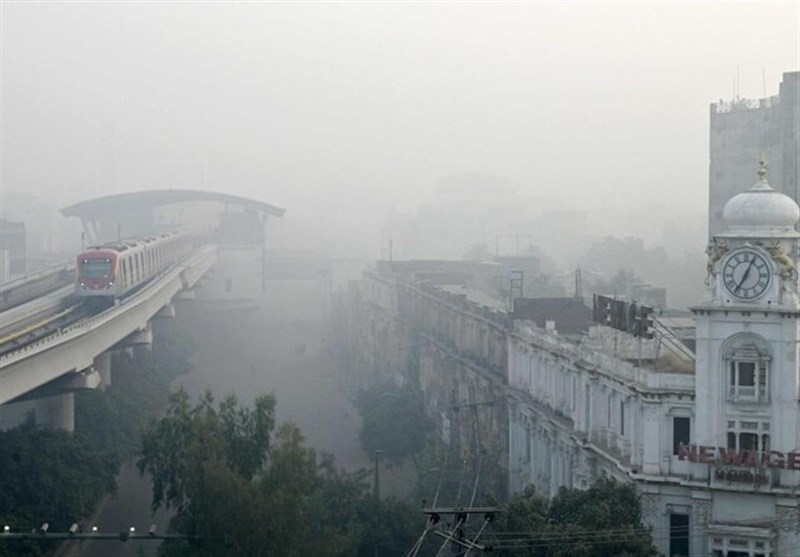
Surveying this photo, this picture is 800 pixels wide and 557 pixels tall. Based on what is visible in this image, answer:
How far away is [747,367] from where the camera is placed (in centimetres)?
2069

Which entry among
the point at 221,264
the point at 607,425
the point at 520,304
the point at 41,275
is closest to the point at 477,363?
the point at 520,304

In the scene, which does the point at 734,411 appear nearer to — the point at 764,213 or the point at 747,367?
the point at 747,367

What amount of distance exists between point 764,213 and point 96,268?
28.5 m

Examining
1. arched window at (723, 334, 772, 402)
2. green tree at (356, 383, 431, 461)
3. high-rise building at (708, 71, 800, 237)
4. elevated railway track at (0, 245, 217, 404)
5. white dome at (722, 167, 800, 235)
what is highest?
high-rise building at (708, 71, 800, 237)

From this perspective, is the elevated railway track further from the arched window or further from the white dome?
the white dome

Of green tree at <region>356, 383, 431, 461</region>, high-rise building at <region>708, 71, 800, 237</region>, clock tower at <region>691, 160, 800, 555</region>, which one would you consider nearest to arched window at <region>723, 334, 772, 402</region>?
clock tower at <region>691, 160, 800, 555</region>

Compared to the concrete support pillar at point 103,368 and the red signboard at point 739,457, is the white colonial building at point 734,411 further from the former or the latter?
the concrete support pillar at point 103,368

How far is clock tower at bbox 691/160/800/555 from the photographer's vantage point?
20078 mm

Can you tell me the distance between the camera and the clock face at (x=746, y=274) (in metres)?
20.5

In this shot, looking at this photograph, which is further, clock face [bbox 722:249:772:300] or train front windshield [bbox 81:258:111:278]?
train front windshield [bbox 81:258:111:278]

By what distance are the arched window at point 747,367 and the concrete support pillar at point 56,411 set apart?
18.8 metres

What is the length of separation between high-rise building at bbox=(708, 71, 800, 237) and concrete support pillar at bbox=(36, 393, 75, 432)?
1984 cm

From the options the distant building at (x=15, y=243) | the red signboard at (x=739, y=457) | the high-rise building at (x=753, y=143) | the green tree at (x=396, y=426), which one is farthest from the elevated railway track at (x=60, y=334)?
the distant building at (x=15, y=243)

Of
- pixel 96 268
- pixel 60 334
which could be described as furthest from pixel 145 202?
pixel 60 334
